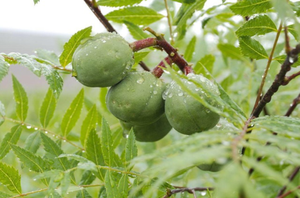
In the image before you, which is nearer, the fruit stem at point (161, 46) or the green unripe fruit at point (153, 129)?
the fruit stem at point (161, 46)

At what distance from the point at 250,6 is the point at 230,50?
93 centimetres

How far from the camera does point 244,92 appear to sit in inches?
96.9

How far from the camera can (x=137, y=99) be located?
→ 1.60 m

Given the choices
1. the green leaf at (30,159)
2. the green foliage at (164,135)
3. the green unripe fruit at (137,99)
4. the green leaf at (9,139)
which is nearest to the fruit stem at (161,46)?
the green foliage at (164,135)

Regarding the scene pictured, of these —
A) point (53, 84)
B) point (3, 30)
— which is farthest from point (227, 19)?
point (3, 30)

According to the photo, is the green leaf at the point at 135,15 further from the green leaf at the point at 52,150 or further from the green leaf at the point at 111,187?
the green leaf at the point at 111,187

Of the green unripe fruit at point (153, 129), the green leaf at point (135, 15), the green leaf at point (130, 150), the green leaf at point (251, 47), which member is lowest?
the green unripe fruit at point (153, 129)

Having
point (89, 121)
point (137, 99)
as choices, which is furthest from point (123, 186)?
point (89, 121)

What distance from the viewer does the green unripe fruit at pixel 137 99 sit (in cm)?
161

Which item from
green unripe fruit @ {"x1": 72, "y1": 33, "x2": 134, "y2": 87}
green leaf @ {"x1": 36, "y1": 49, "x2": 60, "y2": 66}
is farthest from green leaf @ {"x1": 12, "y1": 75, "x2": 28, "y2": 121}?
green unripe fruit @ {"x1": 72, "y1": 33, "x2": 134, "y2": 87}

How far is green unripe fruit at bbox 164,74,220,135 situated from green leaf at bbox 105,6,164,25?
60 cm

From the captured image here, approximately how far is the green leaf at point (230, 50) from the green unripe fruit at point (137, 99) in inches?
33.0

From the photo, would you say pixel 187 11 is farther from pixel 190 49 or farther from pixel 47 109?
pixel 47 109

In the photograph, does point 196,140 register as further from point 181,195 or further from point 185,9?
point 185,9
